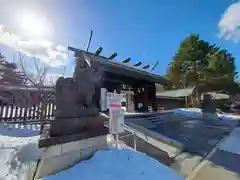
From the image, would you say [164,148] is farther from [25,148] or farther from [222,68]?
[222,68]

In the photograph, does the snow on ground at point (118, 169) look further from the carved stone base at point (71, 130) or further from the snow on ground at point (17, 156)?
the snow on ground at point (17, 156)

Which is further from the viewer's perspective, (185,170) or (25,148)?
(25,148)

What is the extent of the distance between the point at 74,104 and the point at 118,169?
135 cm

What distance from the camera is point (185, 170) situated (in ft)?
8.77

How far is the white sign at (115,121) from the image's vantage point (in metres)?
2.72

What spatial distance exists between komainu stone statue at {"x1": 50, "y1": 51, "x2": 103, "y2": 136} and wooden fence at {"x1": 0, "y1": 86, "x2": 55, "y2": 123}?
3.29 m

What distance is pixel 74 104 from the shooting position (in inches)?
105

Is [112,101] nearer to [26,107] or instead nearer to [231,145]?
[231,145]

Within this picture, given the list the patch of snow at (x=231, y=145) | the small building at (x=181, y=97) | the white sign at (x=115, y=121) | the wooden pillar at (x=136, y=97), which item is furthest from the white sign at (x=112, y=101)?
the small building at (x=181, y=97)

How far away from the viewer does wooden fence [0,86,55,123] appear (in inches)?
208

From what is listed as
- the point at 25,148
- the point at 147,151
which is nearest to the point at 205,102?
the point at 147,151

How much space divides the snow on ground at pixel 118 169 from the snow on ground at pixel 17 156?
599mm

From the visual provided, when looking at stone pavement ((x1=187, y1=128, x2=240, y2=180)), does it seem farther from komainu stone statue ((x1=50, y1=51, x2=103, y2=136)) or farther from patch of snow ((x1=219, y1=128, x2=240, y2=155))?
komainu stone statue ((x1=50, y1=51, x2=103, y2=136))

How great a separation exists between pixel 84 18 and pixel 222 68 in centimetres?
1759
